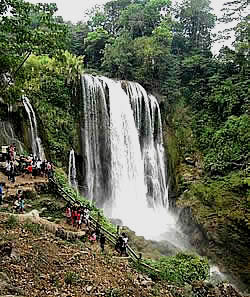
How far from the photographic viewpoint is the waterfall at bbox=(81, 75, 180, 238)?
→ 20.0 metres

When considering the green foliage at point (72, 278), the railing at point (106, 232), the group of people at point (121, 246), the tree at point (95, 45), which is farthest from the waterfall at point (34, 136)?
the tree at point (95, 45)

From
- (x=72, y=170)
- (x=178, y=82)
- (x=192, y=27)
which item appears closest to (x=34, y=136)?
(x=72, y=170)

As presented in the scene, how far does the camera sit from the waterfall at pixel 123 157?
20000 mm

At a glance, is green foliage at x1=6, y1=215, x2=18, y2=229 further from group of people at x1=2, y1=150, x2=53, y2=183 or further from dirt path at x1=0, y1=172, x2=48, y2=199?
group of people at x1=2, y1=150, x2=53, y2=183

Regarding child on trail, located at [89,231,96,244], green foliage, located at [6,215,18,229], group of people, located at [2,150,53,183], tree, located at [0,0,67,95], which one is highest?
tree, located at [0,0,67,95]

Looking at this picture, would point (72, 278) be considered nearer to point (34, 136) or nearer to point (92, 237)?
point (92, 237)

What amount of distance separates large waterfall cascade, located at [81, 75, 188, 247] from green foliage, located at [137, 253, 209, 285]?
6.55 meters

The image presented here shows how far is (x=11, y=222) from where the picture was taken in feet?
28.0

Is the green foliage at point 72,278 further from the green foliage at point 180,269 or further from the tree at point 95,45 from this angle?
the tree at point 95,45

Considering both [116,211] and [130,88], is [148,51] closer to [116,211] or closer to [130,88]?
[130,88]

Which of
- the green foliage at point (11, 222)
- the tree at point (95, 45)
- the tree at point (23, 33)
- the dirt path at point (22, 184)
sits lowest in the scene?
the green foliage at point (11, 222)

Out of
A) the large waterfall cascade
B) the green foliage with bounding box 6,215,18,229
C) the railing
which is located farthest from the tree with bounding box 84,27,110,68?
the green foliage with bounding box 6,215,18,229

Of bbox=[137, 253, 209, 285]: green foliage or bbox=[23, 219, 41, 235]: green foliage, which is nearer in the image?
bbox=[23, 219, 41, 235]: green foliage

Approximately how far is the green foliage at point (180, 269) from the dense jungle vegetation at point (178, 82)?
15.0 ft
